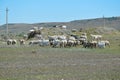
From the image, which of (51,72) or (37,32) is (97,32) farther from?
(51,72)

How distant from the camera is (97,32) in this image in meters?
73.6

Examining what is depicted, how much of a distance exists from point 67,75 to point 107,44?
111 feet

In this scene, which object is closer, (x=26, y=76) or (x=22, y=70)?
(x=26, y=76)

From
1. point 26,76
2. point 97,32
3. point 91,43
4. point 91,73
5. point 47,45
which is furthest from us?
point 97,32

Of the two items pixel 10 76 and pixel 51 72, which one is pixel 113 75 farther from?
pixel 10 76

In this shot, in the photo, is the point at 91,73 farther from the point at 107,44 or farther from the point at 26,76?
the point at 107,44

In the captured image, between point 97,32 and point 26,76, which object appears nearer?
point 26,76

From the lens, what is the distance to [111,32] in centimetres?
7600

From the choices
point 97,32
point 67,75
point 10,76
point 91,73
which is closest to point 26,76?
point 10,76

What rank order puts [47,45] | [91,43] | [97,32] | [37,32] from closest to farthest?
[91,43]
[47,45]
[37,32]
[97,32]

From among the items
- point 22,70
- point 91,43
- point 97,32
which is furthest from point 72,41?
point 22,70

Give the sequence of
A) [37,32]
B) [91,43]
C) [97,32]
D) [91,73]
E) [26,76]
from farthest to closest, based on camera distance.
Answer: [97,32] → [37,32] → [91,43] → [91,73] → [26,76]

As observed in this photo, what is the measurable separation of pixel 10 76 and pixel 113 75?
5.39 metres

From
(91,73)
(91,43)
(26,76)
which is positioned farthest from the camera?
(91,43)
